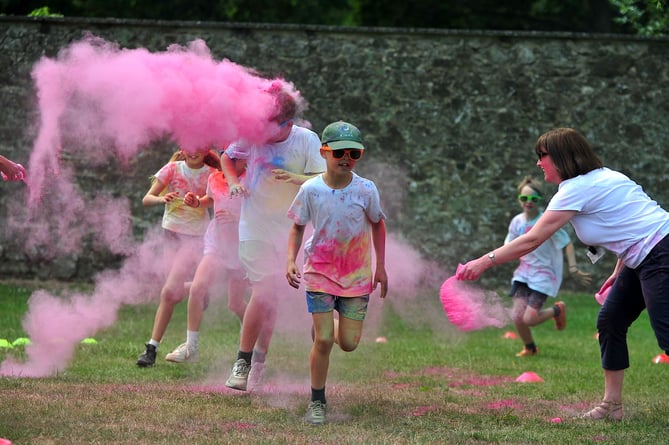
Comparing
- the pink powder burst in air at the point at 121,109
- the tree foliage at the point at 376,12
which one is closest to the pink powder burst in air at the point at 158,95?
the pink powder burst in air at the point at 121,109

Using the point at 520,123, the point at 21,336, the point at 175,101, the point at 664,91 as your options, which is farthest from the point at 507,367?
the point at 664,91

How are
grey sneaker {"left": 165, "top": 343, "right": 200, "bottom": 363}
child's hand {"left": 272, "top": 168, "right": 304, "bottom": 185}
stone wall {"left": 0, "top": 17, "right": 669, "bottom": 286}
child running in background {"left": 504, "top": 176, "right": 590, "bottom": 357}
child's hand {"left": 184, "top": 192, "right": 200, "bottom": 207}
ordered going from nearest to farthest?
child's hand {"left": 272, "top": 168, "right": 304, "bottom": 185} → child's hand {"left": 184, "top": 192, "right": 200, "bottom": 207} → grey sneaker {"left": 165, "top": 343, "right": 200, "bottom": 363} → child running in background {"left": 504, "top": 176, "right": 590, "bottom": 357} → stone wall {"left": 0, "top": 17, "right": 669, "bottom": 286}

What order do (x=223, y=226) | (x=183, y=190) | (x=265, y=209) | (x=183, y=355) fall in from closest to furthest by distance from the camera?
(x=265, y=209) → (x=223, y=226) → (x=183, y=355) → (x=183, y=190)

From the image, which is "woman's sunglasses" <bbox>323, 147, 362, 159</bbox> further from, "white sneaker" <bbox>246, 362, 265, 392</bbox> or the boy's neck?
"white sneaker" <bbox>246, 362, 265, 392</bbox>

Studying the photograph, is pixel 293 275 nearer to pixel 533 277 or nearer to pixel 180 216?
pixel 180 216

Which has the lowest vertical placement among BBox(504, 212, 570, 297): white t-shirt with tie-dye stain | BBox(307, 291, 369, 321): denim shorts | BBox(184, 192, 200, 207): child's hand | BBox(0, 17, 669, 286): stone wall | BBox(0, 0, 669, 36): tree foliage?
BBox(307, 291, 369, 321): denim shorts

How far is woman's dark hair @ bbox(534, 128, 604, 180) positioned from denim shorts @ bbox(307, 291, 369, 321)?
4.56ft

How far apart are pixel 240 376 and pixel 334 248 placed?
1.31m

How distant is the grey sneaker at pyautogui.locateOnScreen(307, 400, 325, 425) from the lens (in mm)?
5856

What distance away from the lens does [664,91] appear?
50.9ft

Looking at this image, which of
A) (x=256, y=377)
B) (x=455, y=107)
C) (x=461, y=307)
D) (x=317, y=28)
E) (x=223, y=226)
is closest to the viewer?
(x=461, y=307)

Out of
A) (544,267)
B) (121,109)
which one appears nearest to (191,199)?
(121,109)

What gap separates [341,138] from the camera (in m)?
6.04

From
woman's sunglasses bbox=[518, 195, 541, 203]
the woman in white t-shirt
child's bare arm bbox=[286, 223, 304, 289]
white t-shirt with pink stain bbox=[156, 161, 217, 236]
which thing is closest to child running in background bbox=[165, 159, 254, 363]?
white t-shirt with pink stain bbox=[156, 161, 217, 236]
